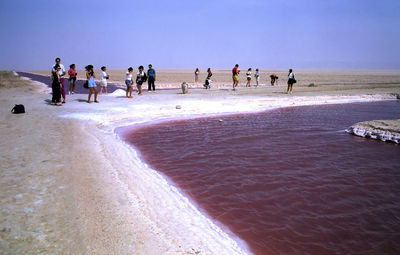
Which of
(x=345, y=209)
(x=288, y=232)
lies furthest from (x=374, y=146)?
(x=288, y=232)

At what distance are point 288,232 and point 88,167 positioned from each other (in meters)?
3.68

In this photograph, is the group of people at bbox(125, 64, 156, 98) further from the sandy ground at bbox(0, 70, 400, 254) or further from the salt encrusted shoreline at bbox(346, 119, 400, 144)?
the salt encrusted shoreline at bbox(346, 119, 400, 144)

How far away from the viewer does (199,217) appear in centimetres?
387

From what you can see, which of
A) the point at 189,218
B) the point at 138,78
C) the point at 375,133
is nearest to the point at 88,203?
the point at 189,218

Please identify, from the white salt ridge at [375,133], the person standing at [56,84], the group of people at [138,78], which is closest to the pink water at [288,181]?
the white salt ridge at [375,133]

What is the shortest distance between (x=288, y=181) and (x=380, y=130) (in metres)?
5.65

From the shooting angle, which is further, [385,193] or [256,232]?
[385,193]

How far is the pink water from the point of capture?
364 cm

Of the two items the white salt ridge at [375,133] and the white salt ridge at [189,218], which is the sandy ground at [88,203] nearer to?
the white salt ridge at [189,218]

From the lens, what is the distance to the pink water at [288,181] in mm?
3637

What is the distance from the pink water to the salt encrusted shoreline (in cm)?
40

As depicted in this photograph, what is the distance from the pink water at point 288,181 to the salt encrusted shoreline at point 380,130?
1.31ft

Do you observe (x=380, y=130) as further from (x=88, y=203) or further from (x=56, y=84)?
(x=56, y=84)

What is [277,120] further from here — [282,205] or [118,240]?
[118,240]
